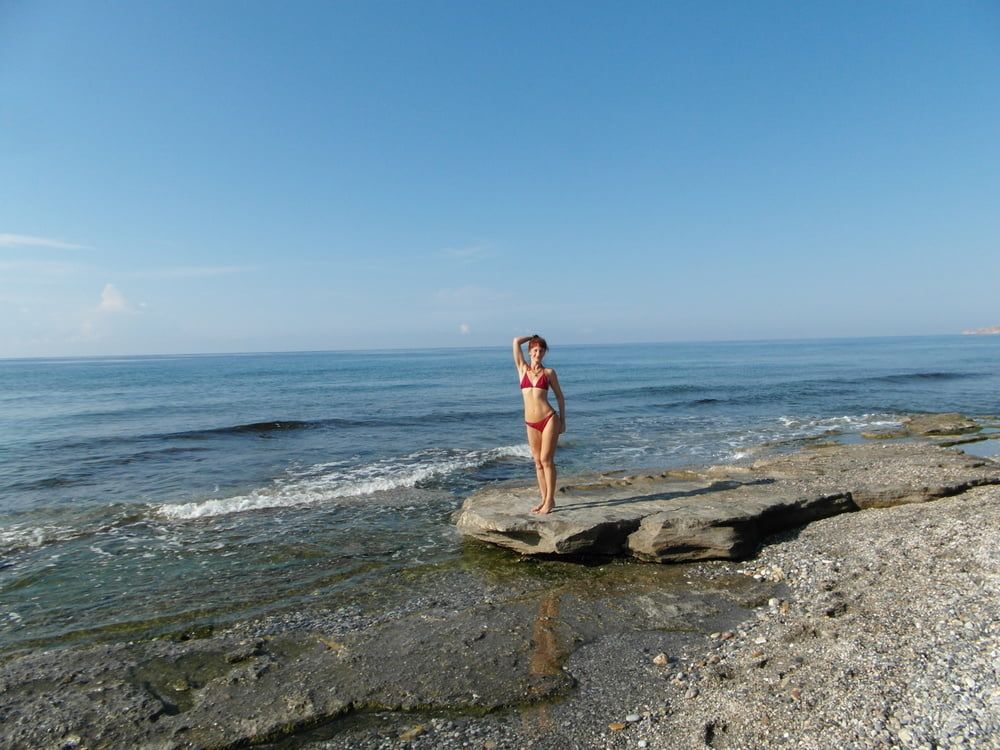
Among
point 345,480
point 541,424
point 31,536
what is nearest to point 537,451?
point 541,424

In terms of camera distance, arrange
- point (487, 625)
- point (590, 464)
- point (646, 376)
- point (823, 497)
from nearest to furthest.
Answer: point (487, 625) < point (823, 497) < point (590, 464) < point (646, 376)

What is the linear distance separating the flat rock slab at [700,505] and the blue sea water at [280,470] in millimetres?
1324

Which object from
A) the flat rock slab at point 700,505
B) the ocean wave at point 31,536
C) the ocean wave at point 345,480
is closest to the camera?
the flat rock slab at point 700,505

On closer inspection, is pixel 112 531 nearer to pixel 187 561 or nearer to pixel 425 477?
pixel 187 561

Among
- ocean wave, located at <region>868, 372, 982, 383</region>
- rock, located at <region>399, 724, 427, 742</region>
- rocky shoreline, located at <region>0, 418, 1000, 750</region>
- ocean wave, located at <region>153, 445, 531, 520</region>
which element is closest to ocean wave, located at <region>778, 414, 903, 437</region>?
ocean wave, located at <region>153, 445, 531, 520</region>

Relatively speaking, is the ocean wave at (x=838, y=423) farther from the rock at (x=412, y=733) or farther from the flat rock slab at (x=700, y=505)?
the rock at (x=412, y=733)

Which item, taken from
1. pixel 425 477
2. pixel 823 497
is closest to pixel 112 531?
pixel 425 477

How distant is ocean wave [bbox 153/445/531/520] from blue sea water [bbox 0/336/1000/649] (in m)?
0.08

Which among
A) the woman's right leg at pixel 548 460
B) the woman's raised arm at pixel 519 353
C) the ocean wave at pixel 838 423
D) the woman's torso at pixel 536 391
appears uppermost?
the woman's raised arm at pixel 519 353

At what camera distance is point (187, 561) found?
9.04 metres

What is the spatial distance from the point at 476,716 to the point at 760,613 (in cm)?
376

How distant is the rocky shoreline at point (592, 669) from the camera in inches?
173

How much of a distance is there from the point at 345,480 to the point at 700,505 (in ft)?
30.8

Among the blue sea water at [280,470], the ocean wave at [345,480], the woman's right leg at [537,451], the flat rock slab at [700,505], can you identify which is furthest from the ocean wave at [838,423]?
the woman's right leg at [537,451]
